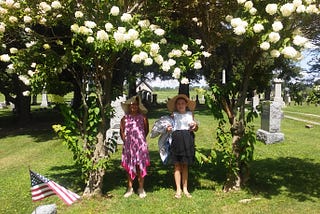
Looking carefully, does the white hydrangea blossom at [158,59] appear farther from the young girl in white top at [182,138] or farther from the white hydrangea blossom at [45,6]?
the white hydrangea blossom at [45,6]

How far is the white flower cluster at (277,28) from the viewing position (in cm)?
623

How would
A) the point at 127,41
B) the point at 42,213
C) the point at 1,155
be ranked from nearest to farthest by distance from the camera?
1. the point at 42,213
2. the point at 127,41
3. the point at 1,155

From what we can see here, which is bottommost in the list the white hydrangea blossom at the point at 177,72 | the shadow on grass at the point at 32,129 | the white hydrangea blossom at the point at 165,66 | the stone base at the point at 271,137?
the shadow on grass at the point at 32,129

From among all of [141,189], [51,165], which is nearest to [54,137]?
[51,165]

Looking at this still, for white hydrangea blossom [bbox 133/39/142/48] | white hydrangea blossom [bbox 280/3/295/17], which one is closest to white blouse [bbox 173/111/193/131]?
white hydrangea blossom [bbox 133/39/142/48]

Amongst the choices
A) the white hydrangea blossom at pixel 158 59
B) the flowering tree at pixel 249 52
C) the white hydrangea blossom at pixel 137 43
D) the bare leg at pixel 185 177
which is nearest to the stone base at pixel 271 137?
the flowering tree at pixel 249 52

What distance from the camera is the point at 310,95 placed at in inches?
297

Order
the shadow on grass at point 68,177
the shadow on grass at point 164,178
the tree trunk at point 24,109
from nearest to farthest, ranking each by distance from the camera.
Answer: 1. the shadow on grass at point 164,178
2. the shadow on grass at point 68,177
3. the tree trunk at point 24,109

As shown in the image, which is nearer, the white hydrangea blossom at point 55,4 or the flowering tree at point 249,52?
the flowering tree at point 249,52

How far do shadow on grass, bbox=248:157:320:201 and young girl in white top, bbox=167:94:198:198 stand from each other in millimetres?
1455

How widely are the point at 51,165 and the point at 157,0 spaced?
5671 mm

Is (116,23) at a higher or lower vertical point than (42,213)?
higher

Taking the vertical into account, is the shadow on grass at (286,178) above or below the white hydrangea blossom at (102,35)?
below

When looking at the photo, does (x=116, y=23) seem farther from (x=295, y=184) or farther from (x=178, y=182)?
(x=295, y=184)
